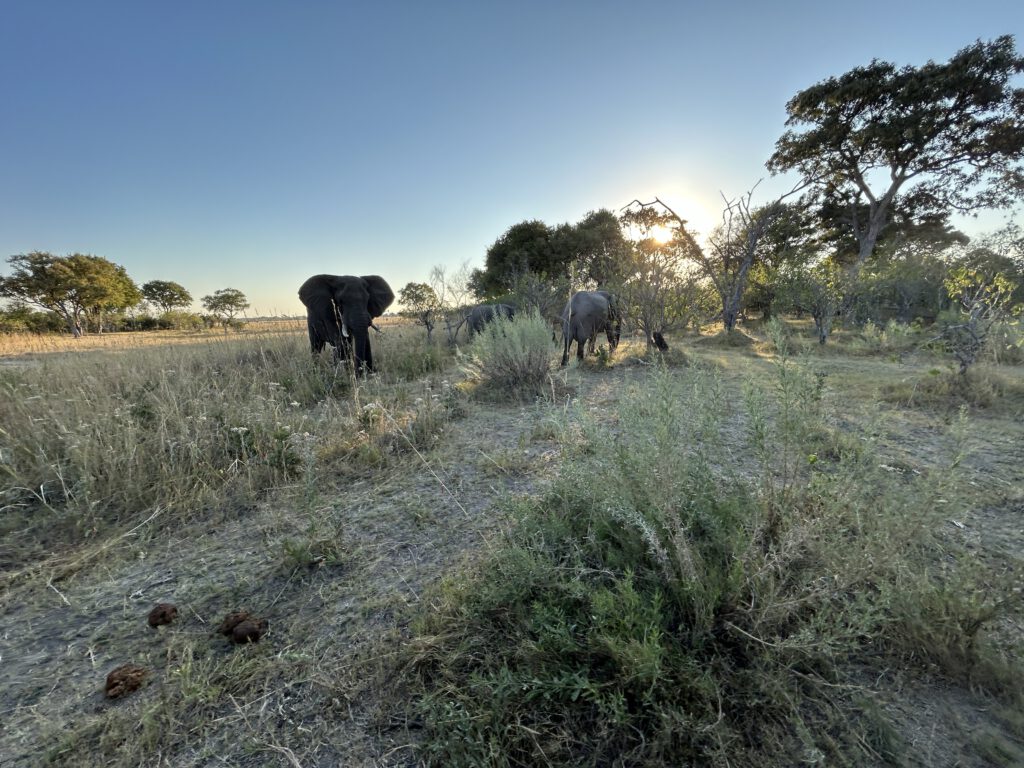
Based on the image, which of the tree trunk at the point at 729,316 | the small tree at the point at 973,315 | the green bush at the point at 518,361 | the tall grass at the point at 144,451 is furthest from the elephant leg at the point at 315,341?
the tree trunk at the point at 729,316

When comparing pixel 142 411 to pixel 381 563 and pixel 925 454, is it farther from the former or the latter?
pixel 925 454

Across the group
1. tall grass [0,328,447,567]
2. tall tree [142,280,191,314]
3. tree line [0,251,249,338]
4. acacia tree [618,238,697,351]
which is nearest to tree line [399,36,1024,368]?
acacia tree [618,238,697,351]

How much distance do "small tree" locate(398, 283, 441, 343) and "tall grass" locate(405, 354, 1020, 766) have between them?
9.24 metres

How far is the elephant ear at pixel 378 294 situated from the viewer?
7297 millimetres

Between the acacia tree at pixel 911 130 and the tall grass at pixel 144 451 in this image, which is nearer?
the tall grass at pixel 144 451

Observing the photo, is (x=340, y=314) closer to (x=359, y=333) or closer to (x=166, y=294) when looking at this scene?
(x=359, y=333)

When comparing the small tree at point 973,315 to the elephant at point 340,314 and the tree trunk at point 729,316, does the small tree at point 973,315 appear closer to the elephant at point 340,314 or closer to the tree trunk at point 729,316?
the tree trunk at point 729,316

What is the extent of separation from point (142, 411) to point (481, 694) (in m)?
3.81

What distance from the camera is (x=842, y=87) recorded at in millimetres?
14242

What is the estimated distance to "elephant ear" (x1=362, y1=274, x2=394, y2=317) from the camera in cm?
730

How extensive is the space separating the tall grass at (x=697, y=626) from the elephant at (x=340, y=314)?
5.56m

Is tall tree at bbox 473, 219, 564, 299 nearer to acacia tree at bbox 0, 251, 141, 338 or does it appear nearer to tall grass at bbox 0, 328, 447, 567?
tall grass at bbox 0, 328, 447, 567

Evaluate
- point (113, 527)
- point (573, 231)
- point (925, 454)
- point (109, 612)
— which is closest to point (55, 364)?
point (113, 527)

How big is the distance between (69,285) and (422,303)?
95.7 ft
